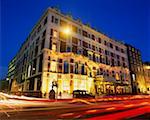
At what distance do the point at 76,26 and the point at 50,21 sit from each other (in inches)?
295

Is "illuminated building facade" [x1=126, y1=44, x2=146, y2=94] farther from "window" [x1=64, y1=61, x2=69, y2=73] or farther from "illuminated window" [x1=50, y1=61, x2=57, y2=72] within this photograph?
"illuminated window" [x1=50, y1=61, x2=57, y2=72]

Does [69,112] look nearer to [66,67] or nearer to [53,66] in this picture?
[53,66]

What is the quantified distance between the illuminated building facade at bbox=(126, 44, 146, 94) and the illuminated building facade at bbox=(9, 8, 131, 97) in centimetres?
567

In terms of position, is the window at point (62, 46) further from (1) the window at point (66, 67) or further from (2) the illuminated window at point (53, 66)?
(2) the illuminated window at point (53, 66)

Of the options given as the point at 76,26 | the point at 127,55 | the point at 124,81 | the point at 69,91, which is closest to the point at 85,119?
the point at 69,91

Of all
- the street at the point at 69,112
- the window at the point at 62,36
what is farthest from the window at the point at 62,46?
the street at the point at 69,112

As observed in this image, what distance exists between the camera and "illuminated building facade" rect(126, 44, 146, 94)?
46.6m

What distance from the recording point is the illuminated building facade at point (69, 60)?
26938mm

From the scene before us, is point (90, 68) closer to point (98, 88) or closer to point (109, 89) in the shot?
point (98, 88)

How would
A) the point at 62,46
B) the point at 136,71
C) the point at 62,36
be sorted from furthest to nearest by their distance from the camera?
1. the point at 136,71
2. the point at 62,36
3. the point at 62,46

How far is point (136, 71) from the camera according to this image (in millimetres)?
49094

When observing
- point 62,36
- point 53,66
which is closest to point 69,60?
point 53,66

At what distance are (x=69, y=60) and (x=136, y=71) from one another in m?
29.2

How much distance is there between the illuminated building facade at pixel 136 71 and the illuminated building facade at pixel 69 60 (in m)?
5.67
